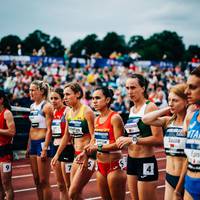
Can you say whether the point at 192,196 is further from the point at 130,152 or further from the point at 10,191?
the point at 10,191

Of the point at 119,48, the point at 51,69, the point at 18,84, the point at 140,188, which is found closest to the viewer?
the point at 140,188

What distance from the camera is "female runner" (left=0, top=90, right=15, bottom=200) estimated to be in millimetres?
6802

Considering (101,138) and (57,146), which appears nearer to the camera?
(101,138)

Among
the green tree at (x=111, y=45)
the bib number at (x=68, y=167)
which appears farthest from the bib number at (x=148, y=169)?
the green tree at (x=111, y=45)

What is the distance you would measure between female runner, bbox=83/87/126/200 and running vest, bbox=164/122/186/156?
905mm

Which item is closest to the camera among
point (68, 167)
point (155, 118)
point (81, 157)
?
point (155, 118)

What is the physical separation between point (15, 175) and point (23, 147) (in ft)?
8.97

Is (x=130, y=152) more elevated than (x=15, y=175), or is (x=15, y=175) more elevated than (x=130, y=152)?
(x=130, y=152)

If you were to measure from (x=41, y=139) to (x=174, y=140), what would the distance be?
9.94 feet

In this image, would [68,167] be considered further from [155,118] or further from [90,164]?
[155,118]

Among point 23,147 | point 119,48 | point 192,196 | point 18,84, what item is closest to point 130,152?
point 192,196

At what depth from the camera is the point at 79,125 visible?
6.28 metres

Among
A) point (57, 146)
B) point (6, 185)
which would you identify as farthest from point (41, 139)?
point (6, 185)

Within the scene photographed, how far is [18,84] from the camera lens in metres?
19.4
